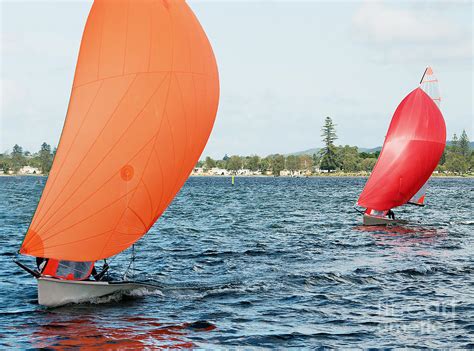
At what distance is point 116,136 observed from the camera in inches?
738

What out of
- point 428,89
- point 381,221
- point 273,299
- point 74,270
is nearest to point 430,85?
point 428,89

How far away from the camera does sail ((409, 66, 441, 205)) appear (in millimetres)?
48688

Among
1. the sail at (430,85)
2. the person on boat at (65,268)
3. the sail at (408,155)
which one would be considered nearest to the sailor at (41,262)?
the person on boat at (65,268)

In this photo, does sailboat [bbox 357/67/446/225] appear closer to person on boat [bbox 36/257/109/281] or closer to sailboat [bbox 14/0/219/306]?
sailboat [bbox 14/0/219/306]

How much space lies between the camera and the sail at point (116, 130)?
61.1 ft

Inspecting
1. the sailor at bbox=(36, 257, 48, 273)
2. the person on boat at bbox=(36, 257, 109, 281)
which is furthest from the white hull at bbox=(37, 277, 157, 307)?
the sailor at bbox=(36, 257, 48, 273)

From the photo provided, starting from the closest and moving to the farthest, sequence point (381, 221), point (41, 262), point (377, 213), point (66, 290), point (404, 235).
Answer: point (66, 290)
point (41, 262)
point (404, 235)
point (381, 221)
point (377, 213)

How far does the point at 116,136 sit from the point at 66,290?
5012 mm

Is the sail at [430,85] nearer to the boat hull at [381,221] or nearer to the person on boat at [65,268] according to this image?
the boat hull at [381,221]

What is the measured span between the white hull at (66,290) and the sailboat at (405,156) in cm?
2846

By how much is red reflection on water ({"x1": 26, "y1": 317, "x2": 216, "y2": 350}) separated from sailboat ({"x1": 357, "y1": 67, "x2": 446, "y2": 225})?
94.8ft

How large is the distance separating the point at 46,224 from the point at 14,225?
36.4 meters

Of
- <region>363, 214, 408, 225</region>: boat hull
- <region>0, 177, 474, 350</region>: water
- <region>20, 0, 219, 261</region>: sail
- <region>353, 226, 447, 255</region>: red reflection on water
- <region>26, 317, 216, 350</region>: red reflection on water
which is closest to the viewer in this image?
<region>26, 317, 216, 350</region>: red reflection on water

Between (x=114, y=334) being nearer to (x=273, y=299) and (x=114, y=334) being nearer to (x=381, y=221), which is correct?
(x=273, y=299)
